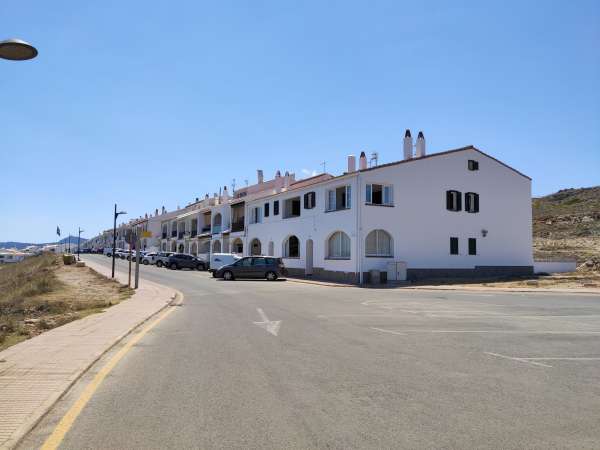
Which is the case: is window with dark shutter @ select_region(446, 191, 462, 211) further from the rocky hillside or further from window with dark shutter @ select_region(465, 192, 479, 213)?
the rocky hillside

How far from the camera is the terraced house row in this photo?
3180 cm

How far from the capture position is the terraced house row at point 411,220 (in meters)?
31.8

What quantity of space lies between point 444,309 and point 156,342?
9.90 m

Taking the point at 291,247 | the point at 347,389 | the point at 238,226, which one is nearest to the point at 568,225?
the point at 238,226

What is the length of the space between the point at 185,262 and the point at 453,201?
28155 millimetres

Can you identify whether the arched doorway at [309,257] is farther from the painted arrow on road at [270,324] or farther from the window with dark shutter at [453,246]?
the painted arrow on road at [270,324]

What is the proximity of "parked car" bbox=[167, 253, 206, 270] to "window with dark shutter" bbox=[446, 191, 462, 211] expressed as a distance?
2626 centimetres

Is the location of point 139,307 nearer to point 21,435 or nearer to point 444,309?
point 444,309

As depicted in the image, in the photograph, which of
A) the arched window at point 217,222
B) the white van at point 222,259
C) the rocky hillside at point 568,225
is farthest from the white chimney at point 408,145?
the arched window at point 217,222

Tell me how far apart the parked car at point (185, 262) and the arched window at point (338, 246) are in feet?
67.2

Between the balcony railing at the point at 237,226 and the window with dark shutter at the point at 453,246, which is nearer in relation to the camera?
the window with dark shutter at the point at 453,246

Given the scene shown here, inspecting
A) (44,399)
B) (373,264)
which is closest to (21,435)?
(44,399)

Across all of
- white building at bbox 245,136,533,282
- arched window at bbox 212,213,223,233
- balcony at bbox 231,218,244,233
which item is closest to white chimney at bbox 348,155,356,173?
white building at bbox 245,136,533,282

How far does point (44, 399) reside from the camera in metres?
5.75
